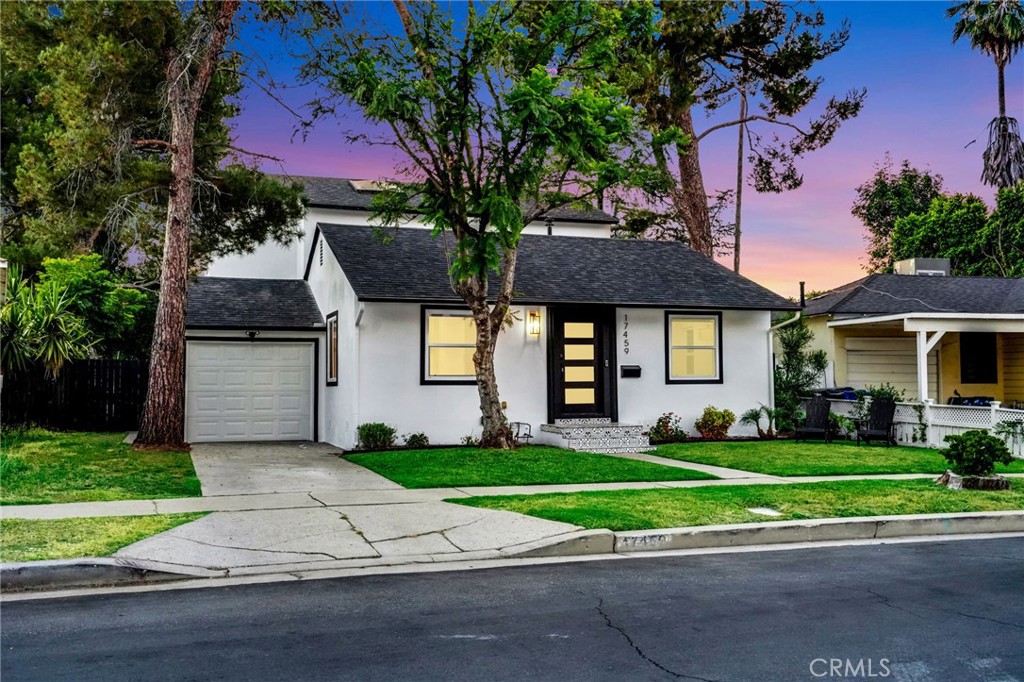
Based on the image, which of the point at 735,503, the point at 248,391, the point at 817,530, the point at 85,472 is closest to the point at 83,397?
the point at 248,391

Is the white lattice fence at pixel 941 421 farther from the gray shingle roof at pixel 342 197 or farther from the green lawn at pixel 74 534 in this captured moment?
the green lawn at pixel 74 534

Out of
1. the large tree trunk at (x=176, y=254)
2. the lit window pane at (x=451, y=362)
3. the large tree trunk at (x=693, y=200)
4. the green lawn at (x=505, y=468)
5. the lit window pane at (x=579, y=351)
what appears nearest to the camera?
the green lawn at (x=505, y=468)

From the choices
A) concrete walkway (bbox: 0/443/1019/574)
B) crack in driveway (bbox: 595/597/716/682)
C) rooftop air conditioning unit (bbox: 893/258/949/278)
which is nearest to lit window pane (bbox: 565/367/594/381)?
concrete walkway (bbox: 0/443/1019/574)

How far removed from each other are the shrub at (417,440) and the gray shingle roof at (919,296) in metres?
12.5

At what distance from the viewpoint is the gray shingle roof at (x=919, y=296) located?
2330cm

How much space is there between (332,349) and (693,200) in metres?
16.2

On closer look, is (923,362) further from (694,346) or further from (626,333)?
(626,333)

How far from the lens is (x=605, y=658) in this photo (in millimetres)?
4766

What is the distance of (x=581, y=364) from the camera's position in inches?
721

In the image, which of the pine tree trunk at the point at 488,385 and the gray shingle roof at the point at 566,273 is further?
the gray shingle roof at the point at 566,273

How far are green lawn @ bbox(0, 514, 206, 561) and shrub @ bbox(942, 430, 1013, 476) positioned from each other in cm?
965

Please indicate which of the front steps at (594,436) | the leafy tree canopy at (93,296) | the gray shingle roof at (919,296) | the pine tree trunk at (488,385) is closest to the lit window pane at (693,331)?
the front steps at (594,436)

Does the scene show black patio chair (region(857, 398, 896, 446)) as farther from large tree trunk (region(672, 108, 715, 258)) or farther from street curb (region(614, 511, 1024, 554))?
large tree trunk (region(672, 108, 715, 258))

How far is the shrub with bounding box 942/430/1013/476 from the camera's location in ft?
36.7
